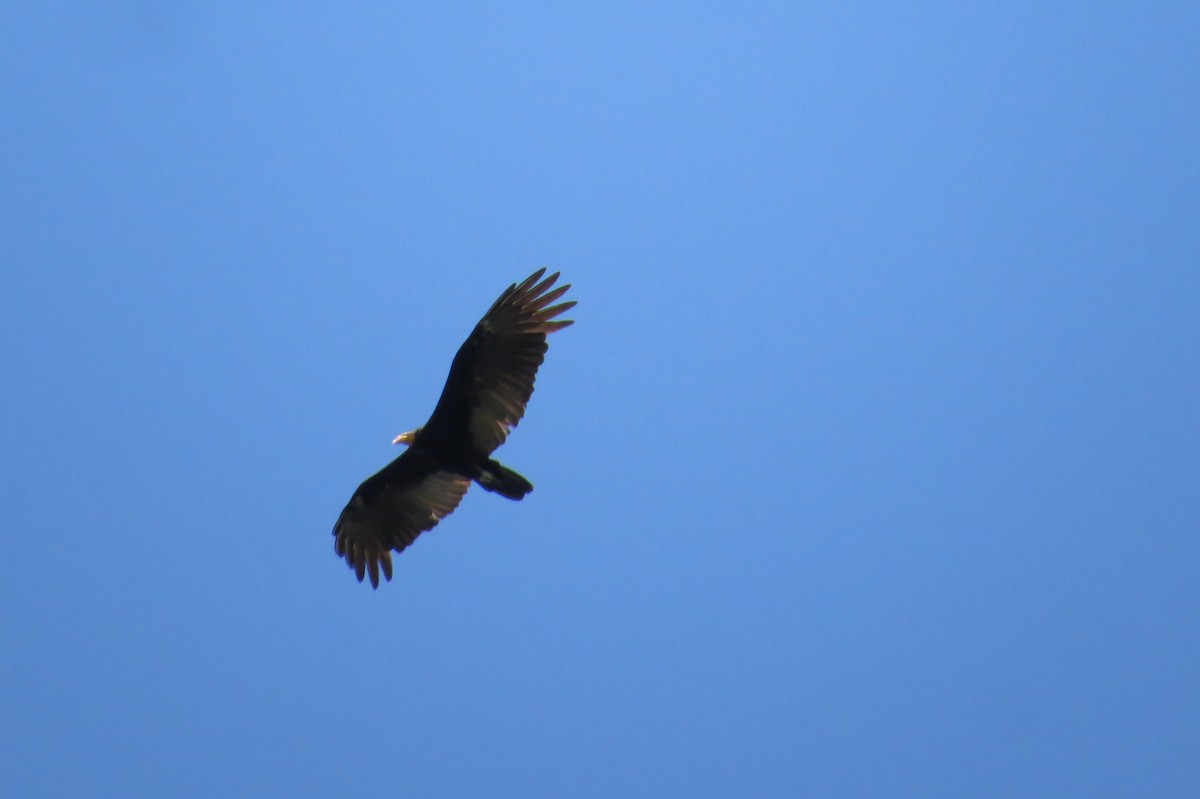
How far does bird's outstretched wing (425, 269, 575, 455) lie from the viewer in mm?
11320

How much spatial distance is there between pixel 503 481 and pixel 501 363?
1.10 metres

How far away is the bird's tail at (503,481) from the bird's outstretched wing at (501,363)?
254 millimetres

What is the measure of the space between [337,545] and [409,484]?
97 centimetres

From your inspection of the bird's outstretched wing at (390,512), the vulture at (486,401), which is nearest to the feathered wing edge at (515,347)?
the vulture at (486,401)

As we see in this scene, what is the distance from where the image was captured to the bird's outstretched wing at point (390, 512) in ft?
39.5

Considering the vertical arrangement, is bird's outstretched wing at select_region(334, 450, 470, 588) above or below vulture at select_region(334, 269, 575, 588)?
below

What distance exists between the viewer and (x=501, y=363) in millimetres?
11391

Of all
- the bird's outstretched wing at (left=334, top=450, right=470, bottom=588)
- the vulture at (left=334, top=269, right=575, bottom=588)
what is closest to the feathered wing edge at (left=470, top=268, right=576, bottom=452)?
the vulture at (left=334, top=269, right=575, bottom=588)

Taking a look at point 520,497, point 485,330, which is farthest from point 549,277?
point 520,497

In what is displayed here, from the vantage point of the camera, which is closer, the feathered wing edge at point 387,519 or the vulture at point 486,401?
the vulture at point 486,401

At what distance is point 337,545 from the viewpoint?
40.2 feet

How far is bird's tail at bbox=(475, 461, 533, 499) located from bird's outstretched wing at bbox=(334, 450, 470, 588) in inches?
26.9

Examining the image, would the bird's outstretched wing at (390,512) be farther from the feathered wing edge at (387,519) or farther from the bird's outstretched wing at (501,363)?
the bird's outstretched wing at (501,363)

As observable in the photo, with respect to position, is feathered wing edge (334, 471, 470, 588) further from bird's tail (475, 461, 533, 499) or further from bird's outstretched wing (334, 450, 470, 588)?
bird's tail (475, 461, 533, 499)
